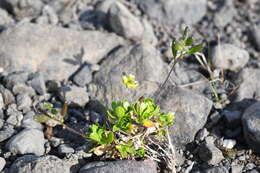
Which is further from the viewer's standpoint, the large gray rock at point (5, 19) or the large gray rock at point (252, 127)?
the large gray rock at point (5, 19)

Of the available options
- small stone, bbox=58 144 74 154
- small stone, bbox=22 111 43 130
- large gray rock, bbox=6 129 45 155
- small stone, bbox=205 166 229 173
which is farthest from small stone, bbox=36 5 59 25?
small stone, bbox=205 166 229 173

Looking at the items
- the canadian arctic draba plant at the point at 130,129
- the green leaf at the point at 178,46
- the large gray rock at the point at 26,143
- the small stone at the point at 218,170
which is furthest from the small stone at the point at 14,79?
the small stone at the point at 218,170

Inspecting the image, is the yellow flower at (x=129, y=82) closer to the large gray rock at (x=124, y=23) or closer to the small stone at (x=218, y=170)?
the small stone at (x=218, y=170)

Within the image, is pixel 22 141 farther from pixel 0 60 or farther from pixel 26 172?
pixel 0 60

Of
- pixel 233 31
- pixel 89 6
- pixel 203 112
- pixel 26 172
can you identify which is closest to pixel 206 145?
pixel 203 112

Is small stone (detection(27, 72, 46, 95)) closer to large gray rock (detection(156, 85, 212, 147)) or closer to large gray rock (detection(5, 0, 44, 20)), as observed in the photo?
large gray rock (detection(156, 85, 212, 147))

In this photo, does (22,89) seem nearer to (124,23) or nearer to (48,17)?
(48,17)
